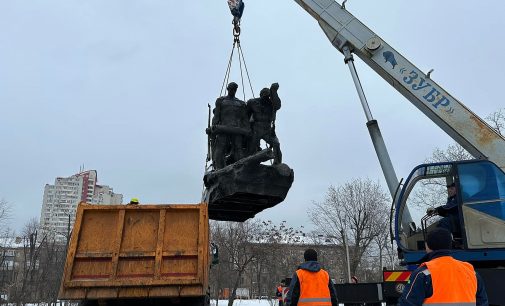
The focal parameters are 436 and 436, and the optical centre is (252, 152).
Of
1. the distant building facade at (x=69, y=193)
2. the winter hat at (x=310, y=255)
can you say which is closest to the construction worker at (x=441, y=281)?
the winter hat at (x=310, y=255)

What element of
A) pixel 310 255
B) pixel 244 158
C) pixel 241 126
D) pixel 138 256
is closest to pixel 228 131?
pixel 241 126

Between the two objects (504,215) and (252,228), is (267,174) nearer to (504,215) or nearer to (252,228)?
(504,215)

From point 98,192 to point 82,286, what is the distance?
80.3 m

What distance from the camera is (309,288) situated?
16.5ft

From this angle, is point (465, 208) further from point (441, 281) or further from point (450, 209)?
A: point (441, 281)

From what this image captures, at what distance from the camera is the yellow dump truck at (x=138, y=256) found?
627cm

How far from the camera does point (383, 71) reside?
364 inches

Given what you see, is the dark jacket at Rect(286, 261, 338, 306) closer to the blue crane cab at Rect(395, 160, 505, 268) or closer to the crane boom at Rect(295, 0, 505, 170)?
the blue crane cab at Rect(395, 160, 505, 268)

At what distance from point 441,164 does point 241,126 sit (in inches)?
151

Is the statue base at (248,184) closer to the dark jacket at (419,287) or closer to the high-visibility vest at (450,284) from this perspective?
the dark jacket at (419,287)

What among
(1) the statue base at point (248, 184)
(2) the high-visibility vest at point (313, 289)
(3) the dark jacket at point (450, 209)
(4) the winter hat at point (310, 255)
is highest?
(1) the statue base at point (248, 184)

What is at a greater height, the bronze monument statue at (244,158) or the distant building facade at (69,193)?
the distant building facade at (69,193)

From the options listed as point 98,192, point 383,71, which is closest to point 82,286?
point 383,71

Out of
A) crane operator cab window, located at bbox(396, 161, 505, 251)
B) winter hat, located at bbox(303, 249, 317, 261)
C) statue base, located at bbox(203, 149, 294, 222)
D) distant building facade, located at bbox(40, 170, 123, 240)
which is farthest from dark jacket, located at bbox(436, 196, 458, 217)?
distant building facade, located at bbox(40, 170, 123, 240)
